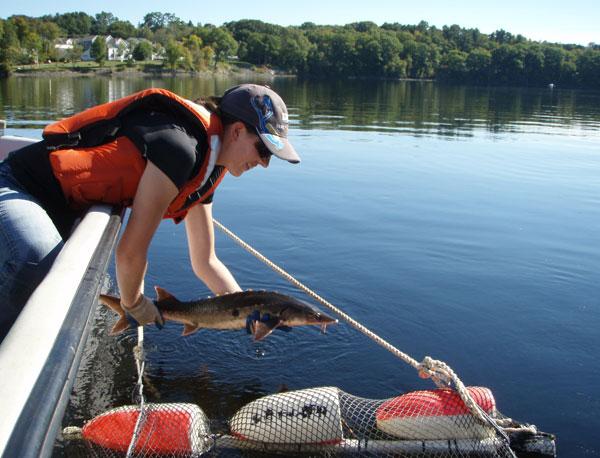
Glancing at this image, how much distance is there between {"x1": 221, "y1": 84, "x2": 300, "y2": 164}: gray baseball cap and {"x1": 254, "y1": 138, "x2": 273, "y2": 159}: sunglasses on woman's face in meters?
0.08

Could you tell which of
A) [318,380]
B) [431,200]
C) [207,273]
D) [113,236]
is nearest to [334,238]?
[431,200]

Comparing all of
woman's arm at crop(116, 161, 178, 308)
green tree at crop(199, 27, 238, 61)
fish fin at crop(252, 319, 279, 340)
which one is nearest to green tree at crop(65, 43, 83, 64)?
green tree at crop(199, 27, 238, 61)

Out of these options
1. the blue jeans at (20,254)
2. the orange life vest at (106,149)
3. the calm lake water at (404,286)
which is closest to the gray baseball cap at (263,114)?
the orange life vest at (106,149)

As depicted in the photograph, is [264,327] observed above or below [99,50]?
below

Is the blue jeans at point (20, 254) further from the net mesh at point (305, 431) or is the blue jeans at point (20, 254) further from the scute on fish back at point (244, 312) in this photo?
the net mesh at point (305, 431)

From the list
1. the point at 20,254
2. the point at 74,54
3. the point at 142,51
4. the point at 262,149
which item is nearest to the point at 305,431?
the point at 262,149

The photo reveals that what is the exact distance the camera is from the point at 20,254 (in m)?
3.50

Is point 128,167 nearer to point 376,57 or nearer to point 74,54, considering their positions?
point 74,54

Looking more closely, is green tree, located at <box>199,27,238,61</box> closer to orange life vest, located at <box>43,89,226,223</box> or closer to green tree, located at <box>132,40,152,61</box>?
green tree, located at <box>132,40,152,61</box>

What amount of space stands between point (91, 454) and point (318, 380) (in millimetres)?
2574

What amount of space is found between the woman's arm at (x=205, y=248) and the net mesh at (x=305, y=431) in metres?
1.13

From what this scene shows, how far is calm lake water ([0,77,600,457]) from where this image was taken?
668cm

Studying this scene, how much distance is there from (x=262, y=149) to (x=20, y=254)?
1.67 metres

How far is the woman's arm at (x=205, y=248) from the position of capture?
542 centimetres
